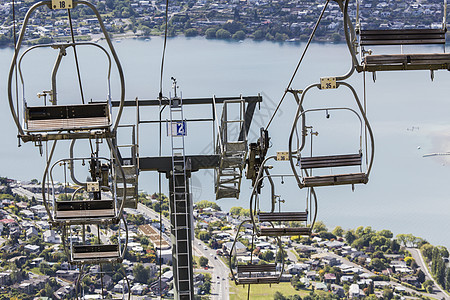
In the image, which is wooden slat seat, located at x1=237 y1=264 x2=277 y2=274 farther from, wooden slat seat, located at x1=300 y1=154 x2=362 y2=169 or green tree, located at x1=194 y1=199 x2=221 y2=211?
green tree, located at x1=194 y1=199 x2=221 y2=211

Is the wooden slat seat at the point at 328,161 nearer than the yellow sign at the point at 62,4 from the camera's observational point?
No

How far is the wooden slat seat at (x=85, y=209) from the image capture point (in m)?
9.55

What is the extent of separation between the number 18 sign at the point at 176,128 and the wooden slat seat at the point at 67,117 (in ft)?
16.7

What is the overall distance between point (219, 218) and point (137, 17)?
34.9 feet

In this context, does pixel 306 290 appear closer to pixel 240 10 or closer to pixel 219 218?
pixel 219 218

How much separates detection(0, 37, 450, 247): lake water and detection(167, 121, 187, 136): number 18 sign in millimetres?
31681

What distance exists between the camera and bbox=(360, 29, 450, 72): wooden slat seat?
7.37m

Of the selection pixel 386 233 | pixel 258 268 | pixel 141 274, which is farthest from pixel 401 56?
pixel 386 233

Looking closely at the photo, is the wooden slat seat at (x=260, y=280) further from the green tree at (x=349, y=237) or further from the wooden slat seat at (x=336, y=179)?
the green tree at (x=349, y=237)

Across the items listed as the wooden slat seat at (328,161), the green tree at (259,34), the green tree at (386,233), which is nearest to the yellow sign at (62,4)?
the wooden slat seat at (328,161)

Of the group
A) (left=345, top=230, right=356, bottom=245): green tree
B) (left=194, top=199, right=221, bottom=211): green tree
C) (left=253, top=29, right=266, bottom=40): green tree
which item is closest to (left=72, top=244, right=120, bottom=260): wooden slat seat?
(left=253, top=29, right=266, bottom=40): green tree

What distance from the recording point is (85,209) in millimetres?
9664

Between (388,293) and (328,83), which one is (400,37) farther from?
(388,293)

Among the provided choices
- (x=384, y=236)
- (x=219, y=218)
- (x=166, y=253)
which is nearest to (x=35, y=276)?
(x=166, y=253)
